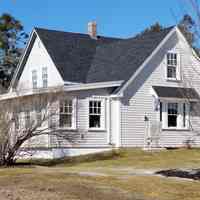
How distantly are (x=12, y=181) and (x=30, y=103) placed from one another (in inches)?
386

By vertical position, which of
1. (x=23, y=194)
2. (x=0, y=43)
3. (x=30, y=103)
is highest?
(x=0, y=43)

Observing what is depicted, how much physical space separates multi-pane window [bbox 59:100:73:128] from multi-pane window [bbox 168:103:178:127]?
6027mm

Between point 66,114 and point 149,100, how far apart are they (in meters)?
5.19

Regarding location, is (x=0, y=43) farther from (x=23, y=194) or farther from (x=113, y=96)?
(x=23, y=194)

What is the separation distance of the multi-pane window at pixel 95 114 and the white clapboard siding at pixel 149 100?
121 centimetres

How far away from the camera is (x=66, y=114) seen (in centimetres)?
2800

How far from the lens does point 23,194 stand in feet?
41.8

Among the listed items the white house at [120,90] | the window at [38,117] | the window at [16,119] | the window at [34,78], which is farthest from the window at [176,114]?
the window at [16,119]

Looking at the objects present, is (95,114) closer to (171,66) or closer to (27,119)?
(171,66)

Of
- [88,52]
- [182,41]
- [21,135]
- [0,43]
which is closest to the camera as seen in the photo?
[21,135]

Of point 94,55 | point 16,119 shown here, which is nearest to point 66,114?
point 16,119

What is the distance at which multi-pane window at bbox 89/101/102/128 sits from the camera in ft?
96.0

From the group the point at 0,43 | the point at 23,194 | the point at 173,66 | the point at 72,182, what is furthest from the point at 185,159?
the point at 0,43

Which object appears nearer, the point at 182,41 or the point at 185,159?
the point at 185,159
